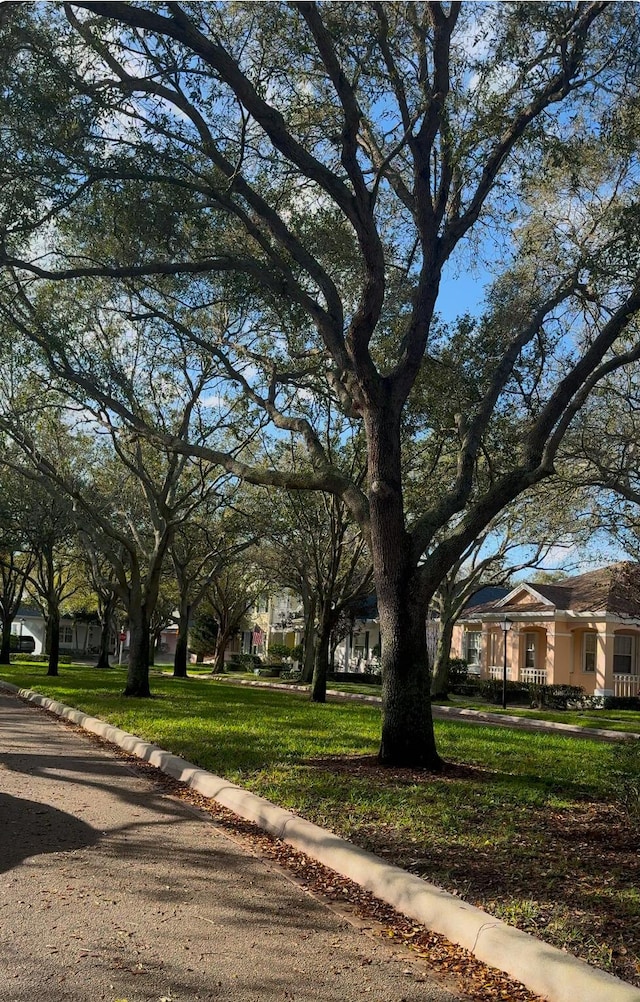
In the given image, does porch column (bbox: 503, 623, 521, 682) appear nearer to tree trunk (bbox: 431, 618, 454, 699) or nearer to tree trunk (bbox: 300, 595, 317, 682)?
tree trunk (bbox: 431, 618, 454, 699)

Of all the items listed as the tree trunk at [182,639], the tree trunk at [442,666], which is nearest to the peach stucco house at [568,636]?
the tree trunk at [442,666]

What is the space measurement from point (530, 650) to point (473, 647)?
17.9ft

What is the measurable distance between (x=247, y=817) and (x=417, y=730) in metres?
2.70

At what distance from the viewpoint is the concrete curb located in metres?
4.05

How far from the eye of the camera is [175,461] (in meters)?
21.8

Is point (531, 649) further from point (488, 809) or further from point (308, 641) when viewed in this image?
point (488, 809)

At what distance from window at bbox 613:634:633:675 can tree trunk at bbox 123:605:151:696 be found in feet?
67.3

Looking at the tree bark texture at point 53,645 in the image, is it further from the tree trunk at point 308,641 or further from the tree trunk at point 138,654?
the tree trunk at point 308,641

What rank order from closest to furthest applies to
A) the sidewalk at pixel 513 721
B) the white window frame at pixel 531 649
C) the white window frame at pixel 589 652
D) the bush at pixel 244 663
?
the sidewalk at pixel 513 721, the white window frame at pixel 589 652, the white window frame at pixel 531 649, the bush at pixel 244 663

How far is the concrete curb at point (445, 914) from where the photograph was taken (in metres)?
4.05

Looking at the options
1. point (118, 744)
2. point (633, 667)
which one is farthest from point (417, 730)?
point (633, 667)

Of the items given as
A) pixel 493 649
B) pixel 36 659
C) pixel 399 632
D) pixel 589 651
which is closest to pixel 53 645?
pixel 36 659

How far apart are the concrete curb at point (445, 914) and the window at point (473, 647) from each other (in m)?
35.5

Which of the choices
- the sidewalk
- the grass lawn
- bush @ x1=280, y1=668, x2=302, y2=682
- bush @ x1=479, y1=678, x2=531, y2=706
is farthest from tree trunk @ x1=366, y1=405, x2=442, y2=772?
bush @ x1=280, y1=668, x2=302, y2=682
